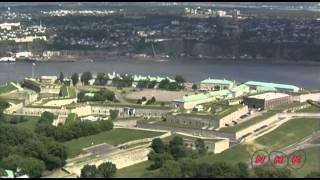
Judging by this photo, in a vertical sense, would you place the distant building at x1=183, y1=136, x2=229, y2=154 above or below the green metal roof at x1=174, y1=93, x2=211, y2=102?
above

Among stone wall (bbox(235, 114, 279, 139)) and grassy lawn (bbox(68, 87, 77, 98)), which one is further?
grassy lawn (bbox(68, 87, 77, 98))

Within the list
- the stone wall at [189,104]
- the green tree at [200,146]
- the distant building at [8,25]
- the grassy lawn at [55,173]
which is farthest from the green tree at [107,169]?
the distant building at [8,25]

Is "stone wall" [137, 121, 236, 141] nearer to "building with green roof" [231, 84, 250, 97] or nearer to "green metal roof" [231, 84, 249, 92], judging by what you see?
"building with green roof" [231, 84, 250, 97]

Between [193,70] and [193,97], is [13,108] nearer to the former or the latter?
[193,97]

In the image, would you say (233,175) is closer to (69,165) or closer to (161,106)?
(69,165)

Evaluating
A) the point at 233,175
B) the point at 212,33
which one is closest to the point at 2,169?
the point at 233,175

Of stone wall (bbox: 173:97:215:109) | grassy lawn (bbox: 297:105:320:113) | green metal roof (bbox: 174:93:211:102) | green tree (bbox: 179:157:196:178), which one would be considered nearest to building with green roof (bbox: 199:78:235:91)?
green metal roof (bbox: 174:93:211:102)
